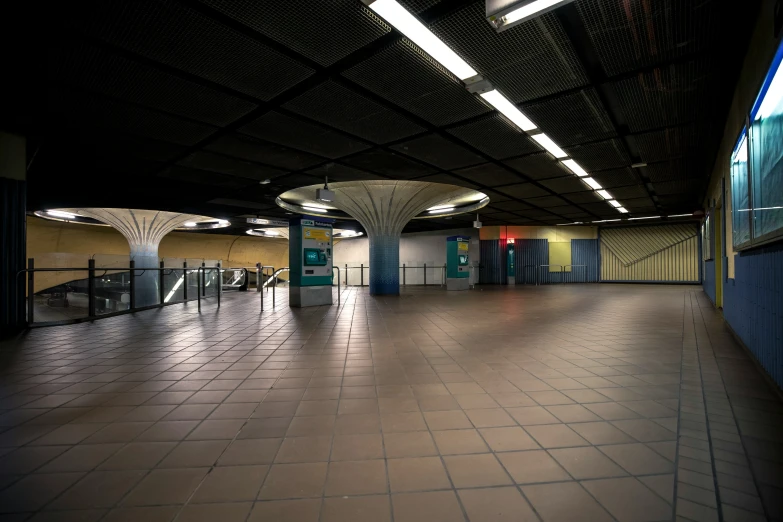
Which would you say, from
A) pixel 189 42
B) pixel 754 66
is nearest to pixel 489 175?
pixel 754 66

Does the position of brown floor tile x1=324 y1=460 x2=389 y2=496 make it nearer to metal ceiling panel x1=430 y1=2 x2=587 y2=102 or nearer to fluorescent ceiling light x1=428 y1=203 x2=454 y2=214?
metal ceiling panel x1=430 y1=2 x2=587 y2=102

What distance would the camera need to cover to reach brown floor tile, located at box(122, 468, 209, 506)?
69.4 inches

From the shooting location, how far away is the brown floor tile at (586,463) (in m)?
1.94

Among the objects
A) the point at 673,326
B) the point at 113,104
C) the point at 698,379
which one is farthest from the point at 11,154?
the point at 673,326

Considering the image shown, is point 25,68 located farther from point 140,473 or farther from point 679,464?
point 679,464

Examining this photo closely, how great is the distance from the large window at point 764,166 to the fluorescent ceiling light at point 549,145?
114 inches

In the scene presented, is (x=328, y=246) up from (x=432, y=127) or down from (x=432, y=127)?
down

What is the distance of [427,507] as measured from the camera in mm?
1680

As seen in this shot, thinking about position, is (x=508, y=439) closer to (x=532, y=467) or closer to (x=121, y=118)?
(x=532, y=467)

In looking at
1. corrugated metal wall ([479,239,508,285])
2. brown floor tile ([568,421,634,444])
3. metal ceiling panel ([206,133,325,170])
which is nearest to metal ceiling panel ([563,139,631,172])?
metal ceiling panel ([206,133,325,170])

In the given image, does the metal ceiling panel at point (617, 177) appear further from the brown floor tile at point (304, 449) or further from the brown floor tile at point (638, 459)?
the brown floor tile at point (304, 449)

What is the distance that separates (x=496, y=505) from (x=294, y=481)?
1.06 meters

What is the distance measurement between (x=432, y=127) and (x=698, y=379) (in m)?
4.97

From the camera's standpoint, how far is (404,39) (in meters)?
3.82
